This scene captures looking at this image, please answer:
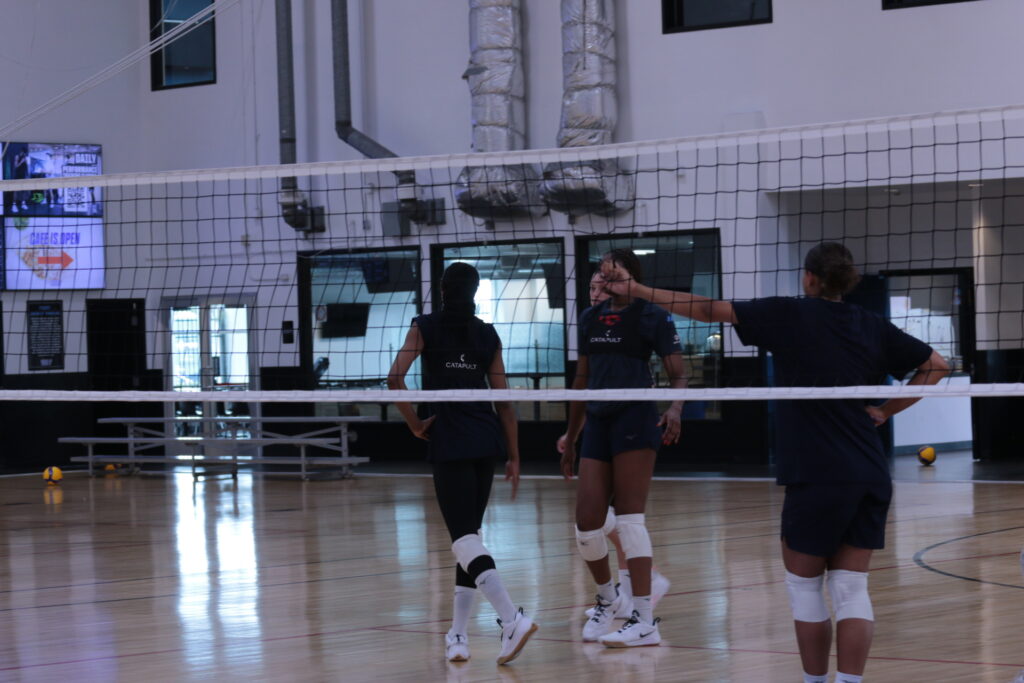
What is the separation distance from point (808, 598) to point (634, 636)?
5.12ft

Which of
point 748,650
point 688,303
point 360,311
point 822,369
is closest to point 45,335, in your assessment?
point 360,311

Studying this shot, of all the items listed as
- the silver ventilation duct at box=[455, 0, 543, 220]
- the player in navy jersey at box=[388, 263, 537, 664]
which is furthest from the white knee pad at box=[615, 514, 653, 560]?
the silver ventilation duct at box=[455, 0, 543, 220]

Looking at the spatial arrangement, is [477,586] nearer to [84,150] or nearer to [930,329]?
[930,329]

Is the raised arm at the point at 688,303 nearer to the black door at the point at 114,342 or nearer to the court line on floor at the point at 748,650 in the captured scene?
the court line on floor at the point at 748,650

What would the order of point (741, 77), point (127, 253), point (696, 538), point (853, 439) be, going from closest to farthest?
1. point (853, 439)
2. point (696, 538)
3. point (741, 77)
4. point (127, 253)

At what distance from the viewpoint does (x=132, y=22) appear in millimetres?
17328

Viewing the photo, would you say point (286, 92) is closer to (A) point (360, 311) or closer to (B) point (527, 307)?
(A) point (360, 311)

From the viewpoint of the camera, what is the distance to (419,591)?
701 centimetres

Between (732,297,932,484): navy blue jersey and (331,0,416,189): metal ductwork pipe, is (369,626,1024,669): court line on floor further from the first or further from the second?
(331,0,416,189): metal ductwork pipe

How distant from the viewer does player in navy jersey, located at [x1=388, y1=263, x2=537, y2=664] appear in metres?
5.16

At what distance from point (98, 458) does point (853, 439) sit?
1238 cm

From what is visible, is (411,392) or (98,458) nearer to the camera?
(411,392)

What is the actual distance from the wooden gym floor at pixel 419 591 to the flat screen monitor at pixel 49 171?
548 centimetres

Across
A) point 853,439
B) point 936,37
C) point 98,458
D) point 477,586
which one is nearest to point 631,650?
point 477,586
